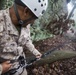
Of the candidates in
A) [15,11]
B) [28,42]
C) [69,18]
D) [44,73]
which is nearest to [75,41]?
[69,18]

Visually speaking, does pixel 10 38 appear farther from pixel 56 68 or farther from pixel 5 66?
pixel 56 68

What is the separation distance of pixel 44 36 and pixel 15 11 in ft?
17.9

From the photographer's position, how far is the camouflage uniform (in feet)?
11.4

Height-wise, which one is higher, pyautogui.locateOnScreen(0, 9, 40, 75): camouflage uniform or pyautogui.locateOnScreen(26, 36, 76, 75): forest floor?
pyautogui.locateOnScreen(0, 9, 40, 75): camouflage uniform

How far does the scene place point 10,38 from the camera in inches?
142

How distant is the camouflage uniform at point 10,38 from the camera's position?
3.47m

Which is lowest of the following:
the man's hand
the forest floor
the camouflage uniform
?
the forest floor

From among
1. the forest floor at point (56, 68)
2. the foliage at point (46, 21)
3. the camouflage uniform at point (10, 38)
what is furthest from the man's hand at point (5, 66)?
the foliage at point (46, 21)

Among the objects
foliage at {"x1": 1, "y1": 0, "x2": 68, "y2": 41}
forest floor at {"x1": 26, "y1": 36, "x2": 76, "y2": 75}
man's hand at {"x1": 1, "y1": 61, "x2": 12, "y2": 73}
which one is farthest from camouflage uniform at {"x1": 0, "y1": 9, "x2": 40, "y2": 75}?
foliage at {"x1": 1, "y1": 0, "x2": 68, "y2": 41}

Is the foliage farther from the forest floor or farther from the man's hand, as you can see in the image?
the man's hand

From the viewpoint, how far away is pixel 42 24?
930 cm

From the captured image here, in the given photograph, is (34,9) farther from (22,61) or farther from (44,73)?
(44,73)

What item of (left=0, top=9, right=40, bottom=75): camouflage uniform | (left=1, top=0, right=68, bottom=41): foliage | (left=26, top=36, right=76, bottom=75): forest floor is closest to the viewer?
(left=0, top=9, right=40, bottom=75): camouflage uniform

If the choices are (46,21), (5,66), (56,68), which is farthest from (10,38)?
(46,21)
